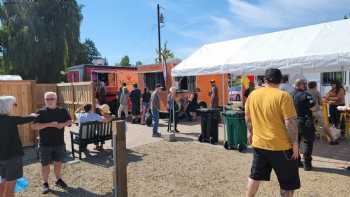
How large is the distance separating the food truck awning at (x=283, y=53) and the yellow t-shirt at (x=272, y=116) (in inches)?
135

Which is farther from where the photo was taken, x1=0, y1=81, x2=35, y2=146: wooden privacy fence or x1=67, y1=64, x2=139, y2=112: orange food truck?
x1=67, y1=64, x2=139, y2=112: orange food truck

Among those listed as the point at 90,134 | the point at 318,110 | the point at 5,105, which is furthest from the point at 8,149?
the point at 318,110

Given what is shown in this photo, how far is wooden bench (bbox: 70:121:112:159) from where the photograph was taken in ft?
21.1

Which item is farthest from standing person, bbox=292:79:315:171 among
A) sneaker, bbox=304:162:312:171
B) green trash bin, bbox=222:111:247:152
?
green trash bin, bbox=222:111:247:152

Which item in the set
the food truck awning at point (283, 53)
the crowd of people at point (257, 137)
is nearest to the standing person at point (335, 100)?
the food truck awning at point (283, 53)

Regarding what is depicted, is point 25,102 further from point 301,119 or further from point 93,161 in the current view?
point 301,119

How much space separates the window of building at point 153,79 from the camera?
1405 cm

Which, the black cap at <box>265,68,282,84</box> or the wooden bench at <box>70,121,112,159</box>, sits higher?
the black cap at <box>265,68,282,84</box>

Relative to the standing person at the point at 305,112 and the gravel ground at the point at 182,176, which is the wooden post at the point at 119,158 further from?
the standing person at the point at 305,112

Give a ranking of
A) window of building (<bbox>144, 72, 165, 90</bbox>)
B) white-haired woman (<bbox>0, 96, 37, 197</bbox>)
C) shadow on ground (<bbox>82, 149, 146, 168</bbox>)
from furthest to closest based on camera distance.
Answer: window of building (<bbox>144, 72, 165, 90</bbox>) → shadow on ground (<bbox>82, 149, 146, 168</bbox>) → white-haired woman (<bbox>0, 96, 37, 197</bbox>)

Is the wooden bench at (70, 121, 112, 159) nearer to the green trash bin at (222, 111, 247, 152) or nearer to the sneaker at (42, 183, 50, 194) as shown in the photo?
the sneaker at (42, 183, 50, 194)

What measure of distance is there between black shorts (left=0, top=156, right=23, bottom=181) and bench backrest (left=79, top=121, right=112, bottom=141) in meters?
2.74

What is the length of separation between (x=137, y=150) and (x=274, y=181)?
3562 millimetres

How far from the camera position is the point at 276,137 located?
3262 millimetres
